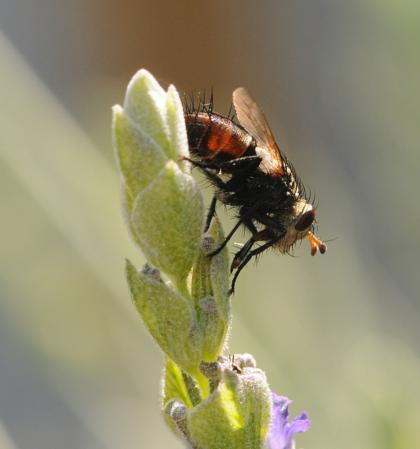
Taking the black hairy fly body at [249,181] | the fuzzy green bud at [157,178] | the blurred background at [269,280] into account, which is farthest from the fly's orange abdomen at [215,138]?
the blurred background at [269,280]

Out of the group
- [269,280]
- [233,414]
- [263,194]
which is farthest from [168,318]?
[269,280]

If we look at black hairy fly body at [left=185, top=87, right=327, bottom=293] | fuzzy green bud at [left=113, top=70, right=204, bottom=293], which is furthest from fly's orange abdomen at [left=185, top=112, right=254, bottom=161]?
fuzzy green bud at [left=113, top=70, right=204, bottom=293]

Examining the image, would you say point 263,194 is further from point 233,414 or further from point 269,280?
point 269,280

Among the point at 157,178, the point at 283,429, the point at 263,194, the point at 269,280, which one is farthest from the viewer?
the point at 269,280

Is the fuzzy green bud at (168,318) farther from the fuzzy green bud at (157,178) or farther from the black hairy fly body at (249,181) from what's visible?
the black hairy fly body at (249,181)

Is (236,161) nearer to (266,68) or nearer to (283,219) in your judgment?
(283,219)

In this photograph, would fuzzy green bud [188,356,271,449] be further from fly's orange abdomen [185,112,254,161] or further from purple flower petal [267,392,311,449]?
fly's orange abdomen [185,112,254,161]

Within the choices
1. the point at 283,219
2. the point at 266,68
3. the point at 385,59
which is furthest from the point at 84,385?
the point at 266,68
